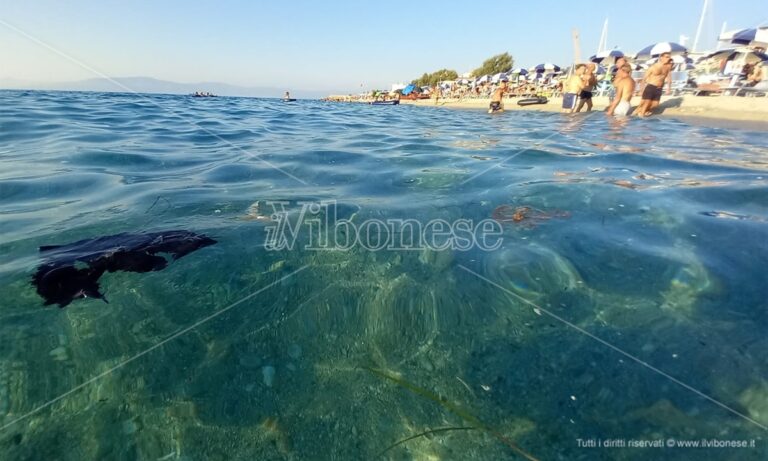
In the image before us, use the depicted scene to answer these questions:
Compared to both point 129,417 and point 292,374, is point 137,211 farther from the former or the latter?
point 292,374

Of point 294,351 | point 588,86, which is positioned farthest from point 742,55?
point 294,351

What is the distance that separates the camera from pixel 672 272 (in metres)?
2.60

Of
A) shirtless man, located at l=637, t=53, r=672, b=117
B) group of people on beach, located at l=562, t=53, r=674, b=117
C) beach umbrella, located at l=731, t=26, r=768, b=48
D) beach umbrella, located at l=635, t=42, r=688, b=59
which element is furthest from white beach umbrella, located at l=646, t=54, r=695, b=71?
shirtless man, located at l=637, t=53, r=672, b=117

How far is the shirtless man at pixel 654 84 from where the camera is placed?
36.4 feet

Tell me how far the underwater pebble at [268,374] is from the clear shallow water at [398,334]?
0.01 metres

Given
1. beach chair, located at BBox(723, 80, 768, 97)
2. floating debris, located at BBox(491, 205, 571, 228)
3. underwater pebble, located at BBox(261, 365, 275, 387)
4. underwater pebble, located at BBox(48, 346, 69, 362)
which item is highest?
beach chair, located at BBox(723, 80, 768, 97)

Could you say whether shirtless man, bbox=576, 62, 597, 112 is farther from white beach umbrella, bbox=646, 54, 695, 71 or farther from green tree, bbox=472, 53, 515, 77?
green tree, bbox=472, 53, 515, 77

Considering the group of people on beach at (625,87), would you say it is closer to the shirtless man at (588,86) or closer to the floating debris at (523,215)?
the shirtless man at (588,86)

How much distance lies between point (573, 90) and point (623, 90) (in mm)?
2738

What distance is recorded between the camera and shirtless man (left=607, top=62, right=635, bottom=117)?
11695mm

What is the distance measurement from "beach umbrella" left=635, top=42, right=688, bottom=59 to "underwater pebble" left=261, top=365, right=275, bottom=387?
23.6m

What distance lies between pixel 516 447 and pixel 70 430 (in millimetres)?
2067

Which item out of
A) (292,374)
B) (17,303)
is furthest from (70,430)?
(17,303)

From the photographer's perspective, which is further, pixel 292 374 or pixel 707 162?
pixel 707 162
